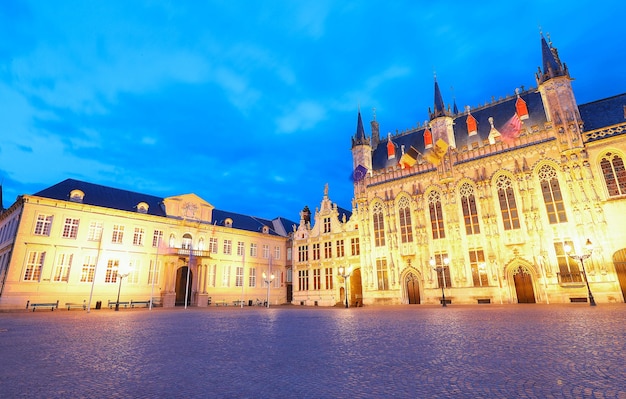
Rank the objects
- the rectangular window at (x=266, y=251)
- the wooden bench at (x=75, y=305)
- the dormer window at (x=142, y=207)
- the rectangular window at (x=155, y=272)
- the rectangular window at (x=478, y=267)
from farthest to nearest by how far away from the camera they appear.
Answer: the rectangular window at (x=266, y=251) < the dormer window at (x=142, y=207) < the rectangular window at (x=155, y=272) < the wooden bench at (x=75, y=305) < the rectangular window at (x=478, y=267)

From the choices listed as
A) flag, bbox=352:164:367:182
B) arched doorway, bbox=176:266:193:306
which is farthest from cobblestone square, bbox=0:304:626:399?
arched doorway, bbox=176:266:193:306

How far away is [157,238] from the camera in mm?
39031

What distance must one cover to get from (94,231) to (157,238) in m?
6.50

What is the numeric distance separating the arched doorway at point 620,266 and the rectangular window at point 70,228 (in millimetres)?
47951

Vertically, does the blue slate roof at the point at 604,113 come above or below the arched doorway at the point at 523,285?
above

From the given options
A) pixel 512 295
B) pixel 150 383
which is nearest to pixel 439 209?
pixel 512 295

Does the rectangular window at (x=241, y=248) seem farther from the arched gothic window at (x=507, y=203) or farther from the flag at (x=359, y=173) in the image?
the arched gothic window at (x=507, y=203)

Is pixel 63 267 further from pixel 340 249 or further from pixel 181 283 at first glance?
pixel 340 249

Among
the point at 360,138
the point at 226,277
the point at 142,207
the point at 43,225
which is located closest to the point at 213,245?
the point at 226,277

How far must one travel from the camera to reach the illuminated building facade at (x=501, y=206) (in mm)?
24734

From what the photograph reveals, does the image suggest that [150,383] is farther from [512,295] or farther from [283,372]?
[512,295]

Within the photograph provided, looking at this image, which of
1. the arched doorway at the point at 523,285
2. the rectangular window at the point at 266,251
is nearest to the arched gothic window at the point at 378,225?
the arched doorway at the point at 523,285

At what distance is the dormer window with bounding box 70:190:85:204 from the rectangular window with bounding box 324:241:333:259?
2829cm

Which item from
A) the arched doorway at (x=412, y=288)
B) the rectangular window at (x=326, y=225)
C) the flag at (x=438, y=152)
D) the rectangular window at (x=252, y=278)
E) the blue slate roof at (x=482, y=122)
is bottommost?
the arched doorway at (x=412, y=288)
